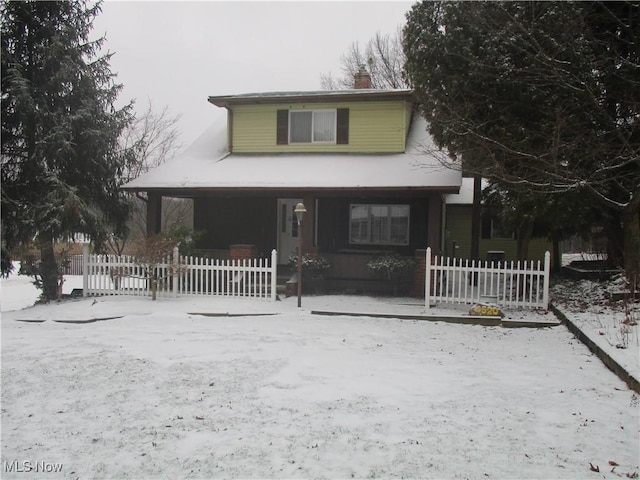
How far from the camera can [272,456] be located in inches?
146

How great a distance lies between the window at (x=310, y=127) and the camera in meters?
15.2

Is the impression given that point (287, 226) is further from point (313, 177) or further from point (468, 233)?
point (468, 233)

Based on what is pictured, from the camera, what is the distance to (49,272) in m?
13.1

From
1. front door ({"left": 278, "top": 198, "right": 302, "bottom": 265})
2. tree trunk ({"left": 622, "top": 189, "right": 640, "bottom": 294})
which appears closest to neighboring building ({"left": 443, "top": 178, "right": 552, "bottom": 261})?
front door ({"left": 278, "top": 198, "right": 302, "bottom": 265})

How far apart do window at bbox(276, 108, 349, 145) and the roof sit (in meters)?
0.43

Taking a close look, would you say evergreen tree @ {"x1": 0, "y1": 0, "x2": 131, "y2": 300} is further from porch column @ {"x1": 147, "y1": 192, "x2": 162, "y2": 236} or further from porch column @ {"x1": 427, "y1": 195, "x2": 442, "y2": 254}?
porch column @ {"x1": 427, "y1": 195, "x2": 442, "y2": 254}

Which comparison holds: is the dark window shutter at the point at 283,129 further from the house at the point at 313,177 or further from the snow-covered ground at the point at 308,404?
the snow-covered ground at the point at 308,404

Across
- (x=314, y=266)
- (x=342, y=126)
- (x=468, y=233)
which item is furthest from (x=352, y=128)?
(x=468, y=233)

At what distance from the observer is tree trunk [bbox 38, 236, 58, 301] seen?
13070 mm

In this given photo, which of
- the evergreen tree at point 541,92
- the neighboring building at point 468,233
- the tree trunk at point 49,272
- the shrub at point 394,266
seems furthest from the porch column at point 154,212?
the neighboring building at point 468,233

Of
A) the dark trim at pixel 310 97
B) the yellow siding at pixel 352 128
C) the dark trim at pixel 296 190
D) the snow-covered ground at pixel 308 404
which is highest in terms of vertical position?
the dark trim at pixel 310 97

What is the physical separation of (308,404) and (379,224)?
415 inches

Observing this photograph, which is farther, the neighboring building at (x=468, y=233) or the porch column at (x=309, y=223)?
the neighboring building at (x=468, y=233)

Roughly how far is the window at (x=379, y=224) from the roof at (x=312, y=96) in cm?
A: 316
